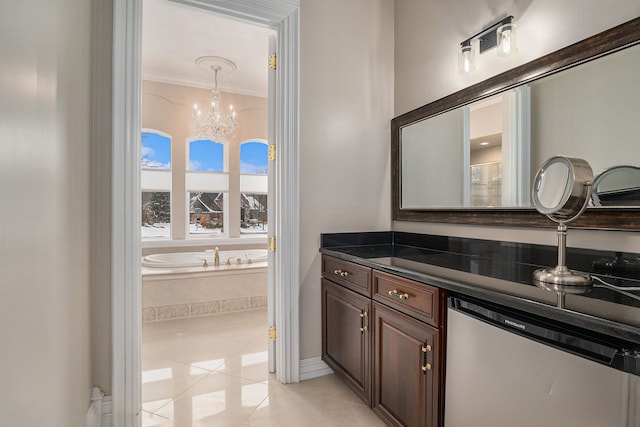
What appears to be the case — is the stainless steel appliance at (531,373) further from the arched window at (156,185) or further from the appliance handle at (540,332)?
the arched window at (156,185)

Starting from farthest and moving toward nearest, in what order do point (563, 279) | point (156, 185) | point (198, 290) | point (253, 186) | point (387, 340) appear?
point (253, 186)
point (156, 185)
point (198, 290)
point (387, 340)
point (563, 279)

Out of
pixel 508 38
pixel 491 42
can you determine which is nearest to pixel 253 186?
pixel 491 42

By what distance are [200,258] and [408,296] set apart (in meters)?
3.87

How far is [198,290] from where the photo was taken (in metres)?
3.70

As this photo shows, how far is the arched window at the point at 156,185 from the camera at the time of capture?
184 inches

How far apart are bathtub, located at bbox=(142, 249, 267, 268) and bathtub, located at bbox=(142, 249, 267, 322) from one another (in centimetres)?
3

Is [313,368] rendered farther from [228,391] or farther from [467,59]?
[467,59]

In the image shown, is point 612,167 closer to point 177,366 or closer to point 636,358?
point 636,358

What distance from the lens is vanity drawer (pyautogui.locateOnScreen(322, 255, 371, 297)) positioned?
1.90 meters

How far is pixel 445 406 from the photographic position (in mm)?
1360

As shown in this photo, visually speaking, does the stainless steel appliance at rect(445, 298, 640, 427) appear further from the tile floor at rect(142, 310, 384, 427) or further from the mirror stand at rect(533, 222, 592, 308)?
the tile floor at rect(142, 310, 384, 427)

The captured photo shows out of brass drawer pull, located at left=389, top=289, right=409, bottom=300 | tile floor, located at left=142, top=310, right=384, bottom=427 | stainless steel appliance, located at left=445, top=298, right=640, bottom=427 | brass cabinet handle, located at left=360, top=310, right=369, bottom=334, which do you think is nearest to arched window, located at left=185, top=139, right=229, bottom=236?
tile floor, located at left=142, top=310, right=384, bottom=427

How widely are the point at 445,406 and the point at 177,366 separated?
79.1 inches

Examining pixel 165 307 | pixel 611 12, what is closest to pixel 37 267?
pixel 611 12
